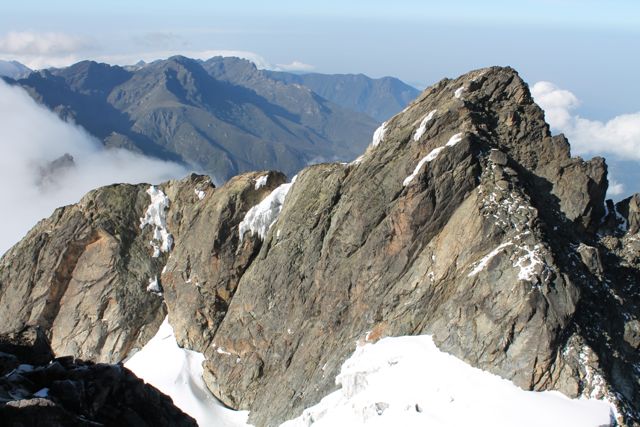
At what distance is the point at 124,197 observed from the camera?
57.1 meters

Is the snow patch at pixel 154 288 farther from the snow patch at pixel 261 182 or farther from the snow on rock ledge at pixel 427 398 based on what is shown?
the snow on rock ledge at pixel 427 398

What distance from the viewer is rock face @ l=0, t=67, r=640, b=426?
3186 cm

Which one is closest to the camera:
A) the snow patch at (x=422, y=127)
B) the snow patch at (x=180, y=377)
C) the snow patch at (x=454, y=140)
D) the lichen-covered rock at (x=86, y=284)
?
the snow patch at (x=454, y=140)

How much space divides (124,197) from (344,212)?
2626 cm

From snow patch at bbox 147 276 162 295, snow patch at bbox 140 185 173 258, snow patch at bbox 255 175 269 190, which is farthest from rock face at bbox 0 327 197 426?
snow patch at bbox 140 185 173 258

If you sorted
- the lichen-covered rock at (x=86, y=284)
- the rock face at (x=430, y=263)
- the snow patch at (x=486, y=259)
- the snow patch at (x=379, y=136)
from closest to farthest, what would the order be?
the rock face at (x=430, y=263), the snow patch at (x=486, y=259), the snow patch at (x=379, y=136), the lichen-covered rock at (x=86, y=284)

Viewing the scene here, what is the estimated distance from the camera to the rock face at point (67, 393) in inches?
688

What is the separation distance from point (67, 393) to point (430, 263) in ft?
79.5

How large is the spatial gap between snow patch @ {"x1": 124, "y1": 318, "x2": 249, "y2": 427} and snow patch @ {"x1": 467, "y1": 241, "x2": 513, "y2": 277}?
2060 cm

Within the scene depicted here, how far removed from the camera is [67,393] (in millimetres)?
20031

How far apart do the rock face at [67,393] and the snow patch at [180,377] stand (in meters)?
20.5

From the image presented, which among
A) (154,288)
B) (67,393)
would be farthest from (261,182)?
(67,393)

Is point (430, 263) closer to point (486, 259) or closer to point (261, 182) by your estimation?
point (486, 259)

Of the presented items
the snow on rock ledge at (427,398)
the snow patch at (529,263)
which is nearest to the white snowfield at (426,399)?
the snow on rock ledge at (427,398)
